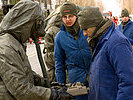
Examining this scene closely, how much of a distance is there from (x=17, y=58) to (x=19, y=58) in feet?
0.14

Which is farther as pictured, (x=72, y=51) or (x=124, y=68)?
(x=72, y=51)

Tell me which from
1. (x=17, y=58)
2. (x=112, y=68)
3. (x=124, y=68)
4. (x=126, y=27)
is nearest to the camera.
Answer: (x=124, y=68)

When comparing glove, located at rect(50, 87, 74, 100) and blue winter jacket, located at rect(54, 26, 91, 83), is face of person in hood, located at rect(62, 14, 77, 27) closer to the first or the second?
blue winter jacket, located at rect(54, 26, 91, 83)

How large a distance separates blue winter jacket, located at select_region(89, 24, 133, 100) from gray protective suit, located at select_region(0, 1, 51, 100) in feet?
1.94

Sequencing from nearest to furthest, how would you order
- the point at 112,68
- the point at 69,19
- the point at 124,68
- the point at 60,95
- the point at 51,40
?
the point at 124,68
the point at 112,68
the point at 60,95
the point at 69,19
the point at 51,40

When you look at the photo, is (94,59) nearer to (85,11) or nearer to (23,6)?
(85,11)

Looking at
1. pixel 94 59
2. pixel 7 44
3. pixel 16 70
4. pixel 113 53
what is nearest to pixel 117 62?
pixel 113 53

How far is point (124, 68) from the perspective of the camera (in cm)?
179

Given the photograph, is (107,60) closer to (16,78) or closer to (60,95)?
(60,95)

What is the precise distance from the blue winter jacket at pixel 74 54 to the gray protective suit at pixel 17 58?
0.72 meters

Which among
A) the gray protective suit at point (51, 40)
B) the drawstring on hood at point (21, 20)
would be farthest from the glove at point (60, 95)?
the gray protective suit at point (51, 40)

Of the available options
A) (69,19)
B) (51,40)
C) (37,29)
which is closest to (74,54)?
(69,19)

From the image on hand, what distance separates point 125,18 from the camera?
22.5 feet

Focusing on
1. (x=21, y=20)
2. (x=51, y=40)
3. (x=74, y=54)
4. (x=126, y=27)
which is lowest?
(x=126, y=27)
